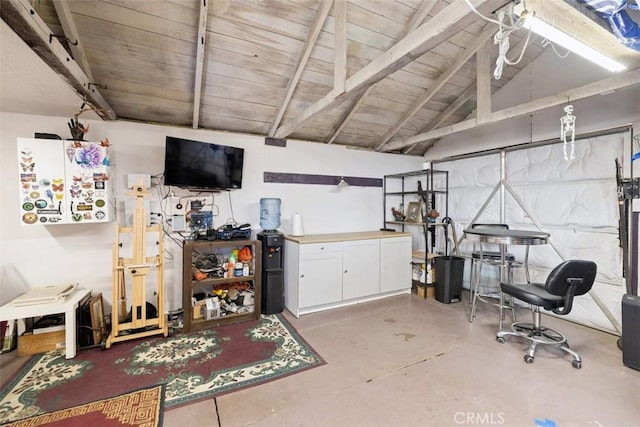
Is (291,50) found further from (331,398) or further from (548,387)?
(548,387)

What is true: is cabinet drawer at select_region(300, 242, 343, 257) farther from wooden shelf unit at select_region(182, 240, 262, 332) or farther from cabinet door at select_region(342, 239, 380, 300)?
wooden shelf unit at select_region(182, 240, 262, 332)

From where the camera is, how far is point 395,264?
4129mm

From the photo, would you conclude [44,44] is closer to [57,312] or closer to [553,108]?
[57,312]

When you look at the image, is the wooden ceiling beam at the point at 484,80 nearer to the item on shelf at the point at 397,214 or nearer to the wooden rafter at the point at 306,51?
the wooden rafter at the point at 306,51

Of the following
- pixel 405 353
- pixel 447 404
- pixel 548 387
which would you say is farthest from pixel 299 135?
pixel 548 387

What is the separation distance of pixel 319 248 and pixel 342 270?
0.49 metres

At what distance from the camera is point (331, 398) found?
1.97 meters

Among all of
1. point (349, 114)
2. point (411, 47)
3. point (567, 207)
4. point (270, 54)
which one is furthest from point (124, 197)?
point (567, 207)

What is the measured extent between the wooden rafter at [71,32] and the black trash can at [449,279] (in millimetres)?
4642

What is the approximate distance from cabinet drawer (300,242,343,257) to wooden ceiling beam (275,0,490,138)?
5.44 feet

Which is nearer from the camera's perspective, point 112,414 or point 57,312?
point 112,414

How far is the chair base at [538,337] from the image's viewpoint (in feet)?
7.90

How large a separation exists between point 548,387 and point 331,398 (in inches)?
67.4

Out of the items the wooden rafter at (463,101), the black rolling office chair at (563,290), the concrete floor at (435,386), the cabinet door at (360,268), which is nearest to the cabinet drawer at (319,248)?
the cabinet door at (360,268)
